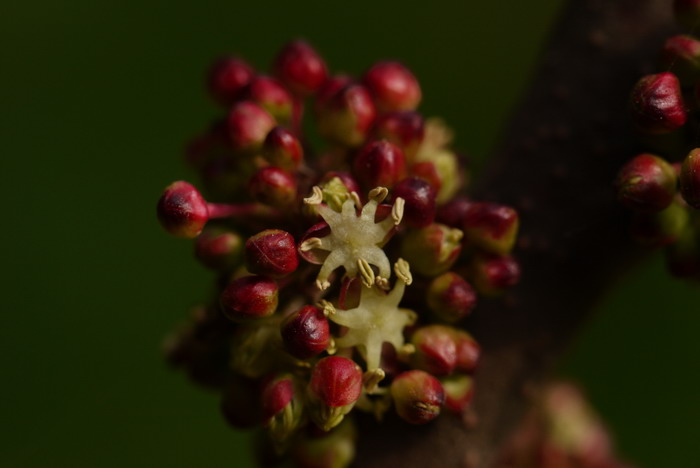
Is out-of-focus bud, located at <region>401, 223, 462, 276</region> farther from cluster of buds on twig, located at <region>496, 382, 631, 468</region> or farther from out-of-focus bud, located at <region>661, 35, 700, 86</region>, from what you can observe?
cluster of buds on twig, located at <region>496, 382, 631, 468</region>

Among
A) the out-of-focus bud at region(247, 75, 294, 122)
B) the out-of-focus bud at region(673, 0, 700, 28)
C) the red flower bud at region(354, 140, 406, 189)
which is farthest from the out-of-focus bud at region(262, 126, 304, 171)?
the out-of-focus bud at region(673, 0, 700, 28)

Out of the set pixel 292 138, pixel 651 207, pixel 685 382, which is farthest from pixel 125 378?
pixel 651 207

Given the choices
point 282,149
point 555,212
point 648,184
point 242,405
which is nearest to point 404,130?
point 282,149

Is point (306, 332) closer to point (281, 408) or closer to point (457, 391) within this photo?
point (281, 408)

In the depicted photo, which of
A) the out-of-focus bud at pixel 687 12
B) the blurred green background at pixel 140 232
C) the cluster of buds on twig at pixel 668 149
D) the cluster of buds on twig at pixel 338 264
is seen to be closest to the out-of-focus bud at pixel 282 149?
the cluster of buds on twig at pixel 338 264

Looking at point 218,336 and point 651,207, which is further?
point 218,336

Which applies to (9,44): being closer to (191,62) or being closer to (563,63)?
(191,62)
